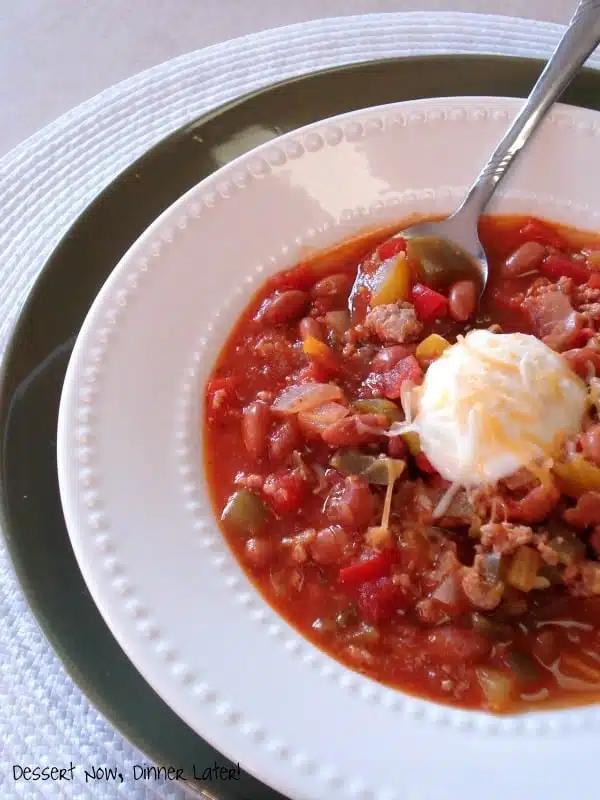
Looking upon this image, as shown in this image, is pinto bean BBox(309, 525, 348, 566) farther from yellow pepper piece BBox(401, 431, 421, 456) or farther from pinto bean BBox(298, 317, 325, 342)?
pinto bean BBox(298, 317, 325, 342)

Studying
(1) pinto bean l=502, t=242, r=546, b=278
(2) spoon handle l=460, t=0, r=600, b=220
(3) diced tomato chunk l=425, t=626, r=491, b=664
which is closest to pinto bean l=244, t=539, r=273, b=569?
(3) diced tomato chunk l=425, t=626, r=491, b=664

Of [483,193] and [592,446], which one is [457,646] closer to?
[592,446]

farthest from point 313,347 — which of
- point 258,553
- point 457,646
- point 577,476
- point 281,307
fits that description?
point 457,646

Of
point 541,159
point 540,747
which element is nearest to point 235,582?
point 540,747

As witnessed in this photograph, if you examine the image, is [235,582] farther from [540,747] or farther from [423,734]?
[540,747]

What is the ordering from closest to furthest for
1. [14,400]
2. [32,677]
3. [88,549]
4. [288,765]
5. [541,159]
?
[288,765] → [88,549] → [32,677] → [14,400] → [541,159]
